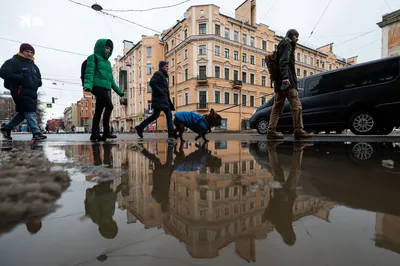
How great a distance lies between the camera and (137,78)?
43031mm

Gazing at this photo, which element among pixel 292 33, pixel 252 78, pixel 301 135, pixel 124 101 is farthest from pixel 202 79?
pixel 301 135

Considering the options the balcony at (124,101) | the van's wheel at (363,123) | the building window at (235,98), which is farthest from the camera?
the balcony at (124,101)

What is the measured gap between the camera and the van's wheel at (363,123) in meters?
5.39

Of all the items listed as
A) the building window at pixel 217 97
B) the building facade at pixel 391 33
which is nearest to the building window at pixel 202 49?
the building window at pixel 217 97

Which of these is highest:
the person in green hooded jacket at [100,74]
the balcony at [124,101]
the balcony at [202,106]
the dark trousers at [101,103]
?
the balcony at [124,101]

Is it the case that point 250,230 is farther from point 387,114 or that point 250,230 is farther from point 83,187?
point 387,114

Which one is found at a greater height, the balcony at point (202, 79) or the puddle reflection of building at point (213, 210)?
the balcony at point (202, 79)

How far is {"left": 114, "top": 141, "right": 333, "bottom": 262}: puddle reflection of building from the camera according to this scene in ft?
2.42

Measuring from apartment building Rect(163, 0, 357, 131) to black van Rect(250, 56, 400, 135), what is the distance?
2355cm

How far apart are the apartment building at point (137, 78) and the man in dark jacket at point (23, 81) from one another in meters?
31.5

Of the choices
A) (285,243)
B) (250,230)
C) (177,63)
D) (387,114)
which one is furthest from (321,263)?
(177,63)

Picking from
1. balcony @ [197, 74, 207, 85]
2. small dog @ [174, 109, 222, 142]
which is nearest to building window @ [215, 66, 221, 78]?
balcony @ [197, 74, 207, 85]

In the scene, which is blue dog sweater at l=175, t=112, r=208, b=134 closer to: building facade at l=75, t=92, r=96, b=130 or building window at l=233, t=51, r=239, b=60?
building window at l=233, t=51, r=239, b=60

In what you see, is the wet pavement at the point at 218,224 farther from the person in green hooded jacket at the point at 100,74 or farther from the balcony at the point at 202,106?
the balcony at the point at 202,106
